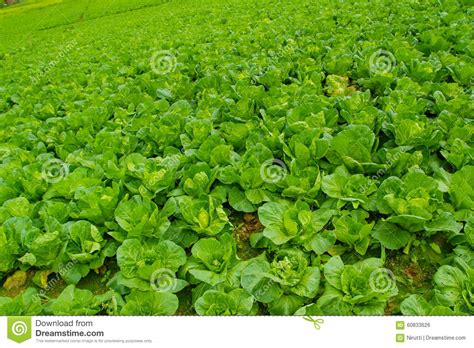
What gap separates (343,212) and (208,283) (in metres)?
1.39

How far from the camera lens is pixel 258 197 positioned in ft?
13.2

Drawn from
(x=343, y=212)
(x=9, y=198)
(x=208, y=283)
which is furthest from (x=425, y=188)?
(x=9, y=198)

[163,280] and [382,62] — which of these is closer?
[163,280]

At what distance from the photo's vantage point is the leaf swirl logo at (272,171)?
404cm

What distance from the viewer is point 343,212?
369 cm

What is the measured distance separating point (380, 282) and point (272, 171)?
62.2 inches

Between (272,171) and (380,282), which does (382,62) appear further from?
(380,282)

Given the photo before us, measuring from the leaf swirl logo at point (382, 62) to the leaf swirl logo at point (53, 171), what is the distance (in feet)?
15.1

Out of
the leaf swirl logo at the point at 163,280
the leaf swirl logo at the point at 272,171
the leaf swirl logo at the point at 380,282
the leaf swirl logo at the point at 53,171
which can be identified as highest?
the leaf swirl logo at the point at 53,171
